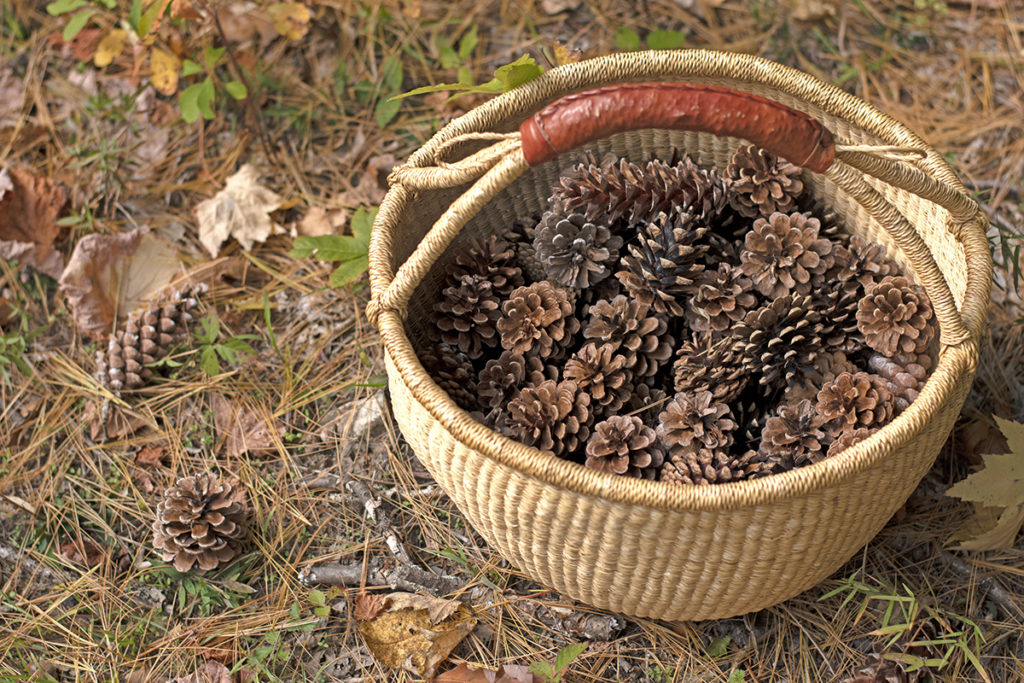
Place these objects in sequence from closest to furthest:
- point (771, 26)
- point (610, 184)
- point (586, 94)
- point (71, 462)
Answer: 1. point (586, 94)
2. point (610, 184)
3. point (71, 462)
4. point (771, 26)

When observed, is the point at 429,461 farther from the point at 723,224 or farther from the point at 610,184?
the point at 723,224

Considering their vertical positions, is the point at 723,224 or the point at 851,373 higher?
the point at 723,224

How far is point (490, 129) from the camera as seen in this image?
136 centimetres

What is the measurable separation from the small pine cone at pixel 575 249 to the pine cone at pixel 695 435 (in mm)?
258

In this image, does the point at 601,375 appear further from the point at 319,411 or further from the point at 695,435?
the point at 319,411

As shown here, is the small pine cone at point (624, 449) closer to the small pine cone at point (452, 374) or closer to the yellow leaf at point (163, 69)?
the small pine cone at point (452, 374)

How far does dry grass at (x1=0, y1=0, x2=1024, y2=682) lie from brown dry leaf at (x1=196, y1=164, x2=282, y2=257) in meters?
0.04

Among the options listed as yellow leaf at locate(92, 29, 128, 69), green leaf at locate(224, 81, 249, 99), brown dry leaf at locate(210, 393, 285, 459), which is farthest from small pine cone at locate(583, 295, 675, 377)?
yellow leaf at locate(92, 29, 128, 69)

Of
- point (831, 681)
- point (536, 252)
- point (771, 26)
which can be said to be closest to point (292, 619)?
point (536, 252)

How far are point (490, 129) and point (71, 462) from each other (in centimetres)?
103

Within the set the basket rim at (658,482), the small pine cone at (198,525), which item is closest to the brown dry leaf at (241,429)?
the small pine cone at (198,525)

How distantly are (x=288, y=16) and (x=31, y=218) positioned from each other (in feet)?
2.37

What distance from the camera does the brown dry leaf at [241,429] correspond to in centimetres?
161

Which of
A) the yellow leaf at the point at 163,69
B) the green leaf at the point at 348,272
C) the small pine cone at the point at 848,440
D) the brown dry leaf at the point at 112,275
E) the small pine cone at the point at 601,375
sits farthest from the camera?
the yellow leaf at the point at 163,69
